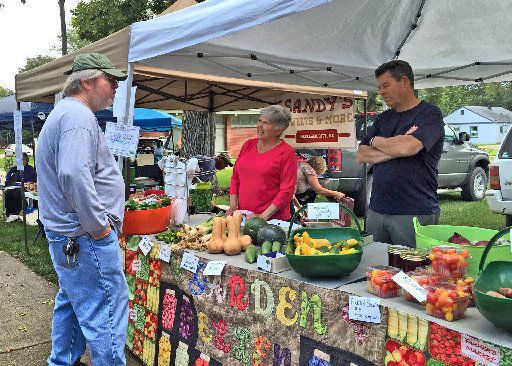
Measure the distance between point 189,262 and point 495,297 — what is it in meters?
1.84

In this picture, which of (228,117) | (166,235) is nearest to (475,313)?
(166,235)

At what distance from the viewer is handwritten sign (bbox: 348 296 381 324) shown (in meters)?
1.94

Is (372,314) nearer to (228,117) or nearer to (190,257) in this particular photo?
(190,257)

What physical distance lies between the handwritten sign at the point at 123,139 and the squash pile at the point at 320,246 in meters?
1.72

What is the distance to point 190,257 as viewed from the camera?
296 cm

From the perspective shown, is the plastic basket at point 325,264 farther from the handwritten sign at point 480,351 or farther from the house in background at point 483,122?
the house in background at point 483,122

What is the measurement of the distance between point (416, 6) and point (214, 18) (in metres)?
2.24

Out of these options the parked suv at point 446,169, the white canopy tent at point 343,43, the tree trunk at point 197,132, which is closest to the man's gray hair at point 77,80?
the white canopy tent at point 343,43

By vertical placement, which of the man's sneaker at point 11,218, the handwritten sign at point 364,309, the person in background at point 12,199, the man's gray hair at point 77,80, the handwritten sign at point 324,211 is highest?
→ the man's gray hair at point 77,80

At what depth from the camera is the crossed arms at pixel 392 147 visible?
3104 mm

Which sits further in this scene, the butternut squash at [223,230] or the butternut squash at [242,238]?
the butternut squash at [223,230]

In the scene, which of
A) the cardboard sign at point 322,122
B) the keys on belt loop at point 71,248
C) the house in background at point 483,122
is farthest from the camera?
the house in background at point 483,122

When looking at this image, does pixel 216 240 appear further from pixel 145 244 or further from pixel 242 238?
pixel 145 244

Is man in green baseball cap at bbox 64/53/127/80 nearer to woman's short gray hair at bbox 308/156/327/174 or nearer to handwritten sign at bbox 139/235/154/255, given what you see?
handwritten sign at bbox 139/235/154/255
